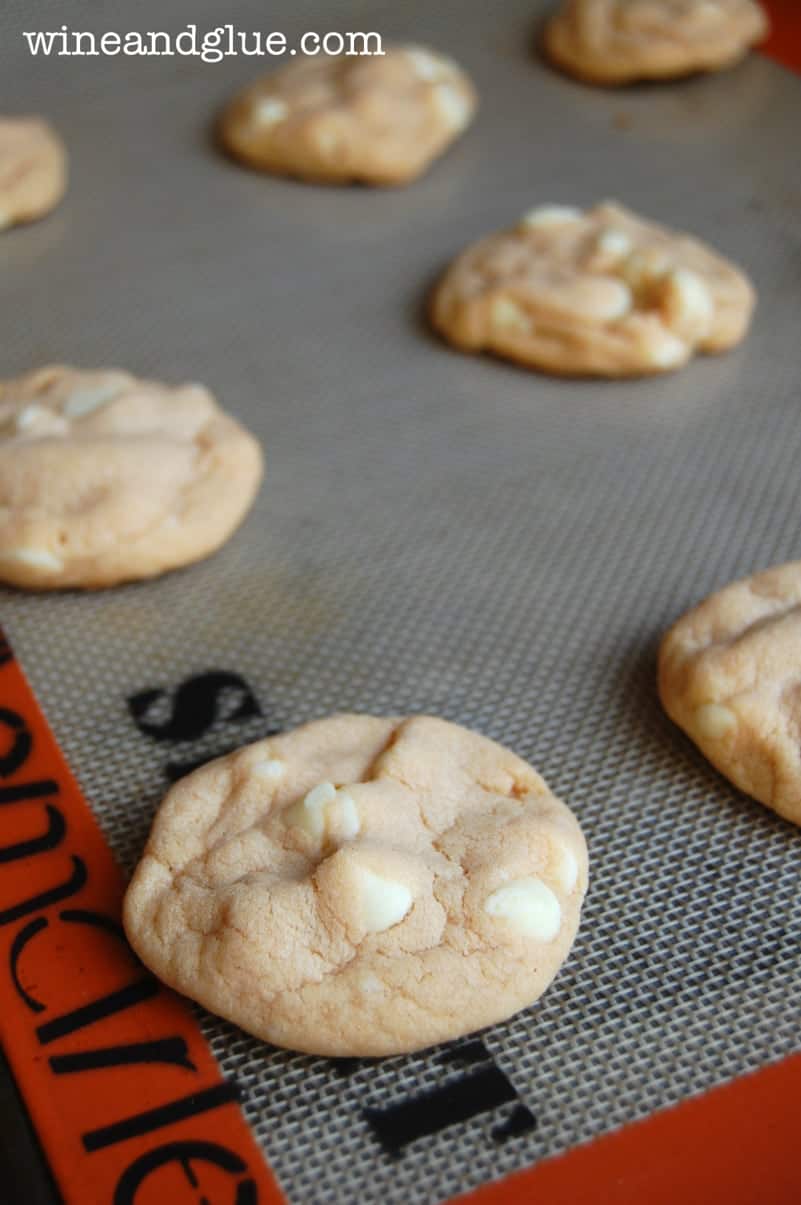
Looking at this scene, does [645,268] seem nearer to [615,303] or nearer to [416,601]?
[615,303]

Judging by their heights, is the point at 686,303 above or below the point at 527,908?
above

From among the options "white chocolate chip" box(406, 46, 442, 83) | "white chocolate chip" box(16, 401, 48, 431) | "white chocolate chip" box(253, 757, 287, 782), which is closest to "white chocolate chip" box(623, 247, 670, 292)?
"white chocolate chip" box(406, 46, 442, 83)

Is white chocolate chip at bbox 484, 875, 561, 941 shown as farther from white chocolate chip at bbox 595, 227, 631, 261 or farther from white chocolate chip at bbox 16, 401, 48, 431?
white chocolate chip at bbox 595, 227, 631, 261

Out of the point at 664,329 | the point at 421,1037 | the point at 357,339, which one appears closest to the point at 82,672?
the point at 421,1037

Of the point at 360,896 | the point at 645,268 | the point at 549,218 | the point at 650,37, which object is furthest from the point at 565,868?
the point at 650,37

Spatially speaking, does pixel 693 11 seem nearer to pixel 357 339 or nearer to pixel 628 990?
pixel 357 339

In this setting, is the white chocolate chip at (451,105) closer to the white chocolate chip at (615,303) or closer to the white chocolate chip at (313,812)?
the white chocolate chip at (615,303)
